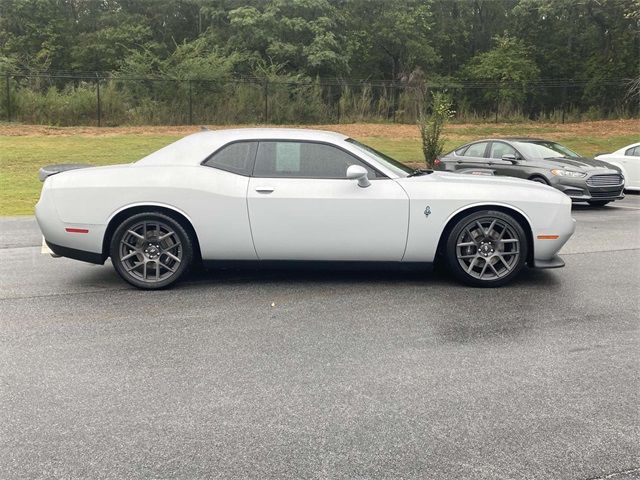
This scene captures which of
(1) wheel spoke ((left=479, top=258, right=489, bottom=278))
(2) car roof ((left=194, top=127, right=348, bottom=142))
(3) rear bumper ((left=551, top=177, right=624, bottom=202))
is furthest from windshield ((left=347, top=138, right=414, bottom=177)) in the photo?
(3) rear bumper ((left=551, top=177, right=624, bottom=202))

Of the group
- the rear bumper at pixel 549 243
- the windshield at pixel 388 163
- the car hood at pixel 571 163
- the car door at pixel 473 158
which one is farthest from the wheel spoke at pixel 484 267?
the car door at pixel 473 158

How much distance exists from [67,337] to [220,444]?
206 centimetres

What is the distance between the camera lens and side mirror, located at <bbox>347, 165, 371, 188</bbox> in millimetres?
5594

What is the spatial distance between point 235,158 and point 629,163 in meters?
12.1

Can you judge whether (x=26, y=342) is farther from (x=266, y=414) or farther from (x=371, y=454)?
→ (x=371, y=454)

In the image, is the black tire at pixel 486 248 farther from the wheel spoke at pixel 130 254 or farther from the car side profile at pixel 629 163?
the car side profile at pixel 629 163

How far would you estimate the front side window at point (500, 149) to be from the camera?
13617mm

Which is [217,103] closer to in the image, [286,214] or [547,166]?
[547,166]

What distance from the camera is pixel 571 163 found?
41.4 feet

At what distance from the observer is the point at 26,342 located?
4.49 metres

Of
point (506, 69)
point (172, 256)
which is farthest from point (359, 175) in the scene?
point (506, 69)

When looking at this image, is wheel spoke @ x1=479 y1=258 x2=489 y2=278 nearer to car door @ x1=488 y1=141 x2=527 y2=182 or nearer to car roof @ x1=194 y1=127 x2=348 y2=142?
car roof @ x1=194 y1=127 x2=348 y2=142

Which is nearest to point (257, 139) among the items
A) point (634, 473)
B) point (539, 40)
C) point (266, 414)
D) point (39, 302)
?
point (39, 302)

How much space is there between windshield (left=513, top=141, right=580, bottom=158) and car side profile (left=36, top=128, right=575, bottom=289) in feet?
25.1
